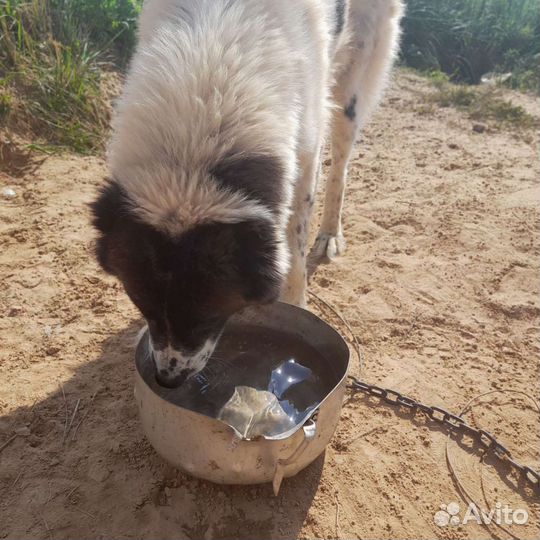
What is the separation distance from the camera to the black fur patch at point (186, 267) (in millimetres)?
2135

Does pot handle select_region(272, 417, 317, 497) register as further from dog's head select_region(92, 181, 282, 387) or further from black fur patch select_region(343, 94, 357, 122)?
black fur patch select_region(343, 94, 357, 122)

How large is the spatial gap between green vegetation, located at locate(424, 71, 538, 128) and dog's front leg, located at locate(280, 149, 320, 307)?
5.09 meters

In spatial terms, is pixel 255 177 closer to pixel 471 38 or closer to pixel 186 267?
pixel 186 267

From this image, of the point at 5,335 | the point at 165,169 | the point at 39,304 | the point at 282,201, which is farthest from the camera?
the point at 39,304

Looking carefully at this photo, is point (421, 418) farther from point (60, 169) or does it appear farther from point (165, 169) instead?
point (60, 169)

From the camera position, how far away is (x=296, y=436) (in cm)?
225

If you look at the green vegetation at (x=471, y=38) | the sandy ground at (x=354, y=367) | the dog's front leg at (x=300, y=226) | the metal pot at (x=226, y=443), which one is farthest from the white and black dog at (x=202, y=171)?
the green vegetation at (x=471, y=38)

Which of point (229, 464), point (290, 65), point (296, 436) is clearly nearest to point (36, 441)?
point (229, 464)

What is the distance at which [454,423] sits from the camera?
3.08m

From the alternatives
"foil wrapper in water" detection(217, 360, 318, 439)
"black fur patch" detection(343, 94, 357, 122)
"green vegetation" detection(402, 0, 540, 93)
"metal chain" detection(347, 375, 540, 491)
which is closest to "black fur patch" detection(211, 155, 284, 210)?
"foil wrapper in water" detection(217, 360, 318, 439)

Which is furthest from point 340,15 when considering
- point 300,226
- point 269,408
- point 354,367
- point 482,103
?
point 482,103

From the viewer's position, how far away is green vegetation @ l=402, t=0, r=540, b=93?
399 inches

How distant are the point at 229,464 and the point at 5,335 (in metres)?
2.02

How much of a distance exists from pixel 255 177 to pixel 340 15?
6.32 ft
